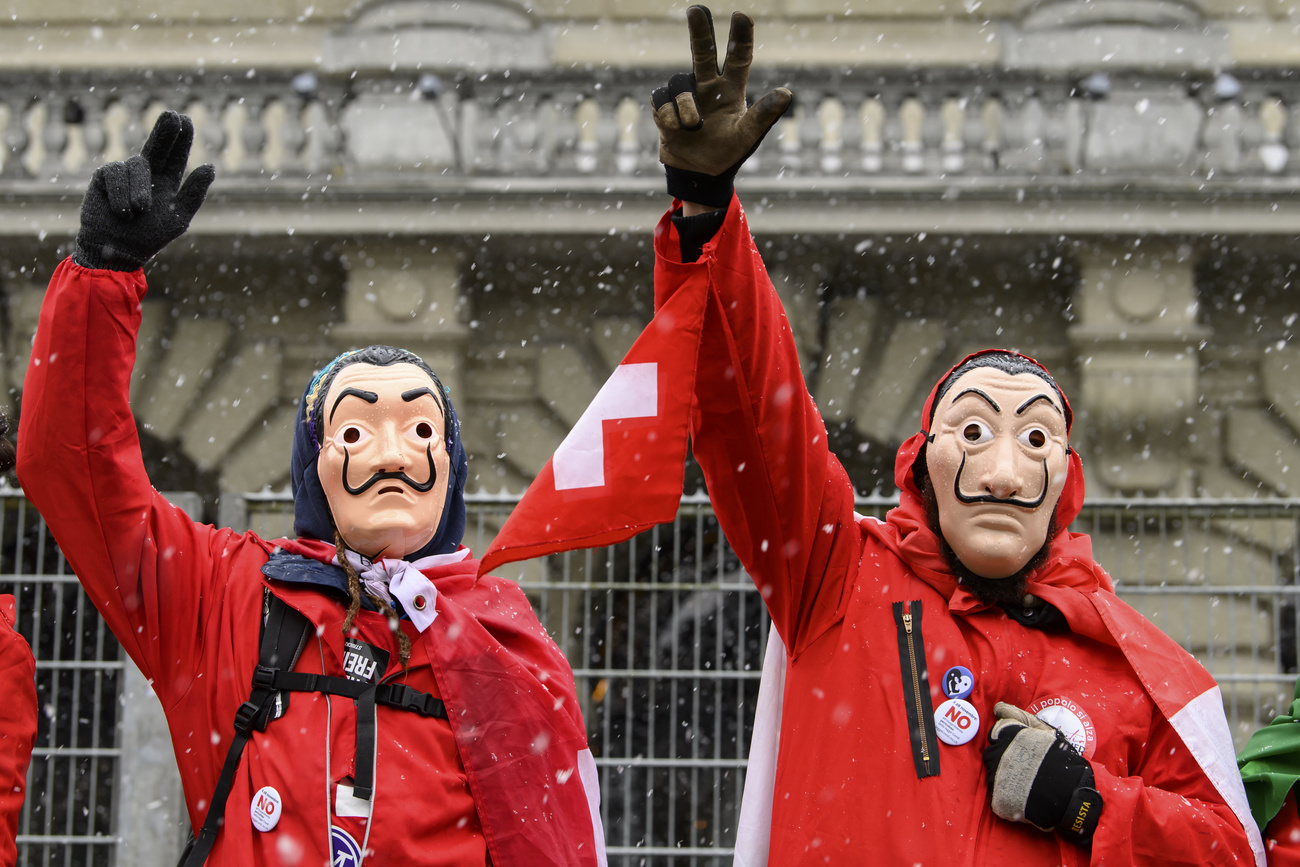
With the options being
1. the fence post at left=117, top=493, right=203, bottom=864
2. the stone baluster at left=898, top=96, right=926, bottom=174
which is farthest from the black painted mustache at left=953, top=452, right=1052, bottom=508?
the stone baluster at left=898, top=96, right=926, bottom=174

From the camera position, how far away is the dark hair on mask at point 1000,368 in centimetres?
283

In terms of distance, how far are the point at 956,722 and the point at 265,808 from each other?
4.08ft

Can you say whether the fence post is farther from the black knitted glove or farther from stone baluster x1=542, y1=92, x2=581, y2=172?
stone baluster x1=542, y1=92, x2=581, y2=172

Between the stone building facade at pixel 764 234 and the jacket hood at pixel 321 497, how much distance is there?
213 inches

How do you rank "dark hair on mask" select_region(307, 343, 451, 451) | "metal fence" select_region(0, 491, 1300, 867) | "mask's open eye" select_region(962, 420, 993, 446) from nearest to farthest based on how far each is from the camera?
"mask's open eye" select_region(962, 420, 993, 446) → "dark hair on mask" select_region(307, 343, 451, 451) → "metal fence" select_region(0, 491, 1300, 867)

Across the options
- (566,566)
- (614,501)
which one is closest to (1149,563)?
(566,566)

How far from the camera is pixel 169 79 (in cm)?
859

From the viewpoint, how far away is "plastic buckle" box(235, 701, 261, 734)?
8.20ft

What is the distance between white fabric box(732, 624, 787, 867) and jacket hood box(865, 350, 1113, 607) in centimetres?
31

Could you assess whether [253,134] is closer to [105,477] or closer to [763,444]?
[105,477]

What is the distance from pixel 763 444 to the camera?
8.05 feet

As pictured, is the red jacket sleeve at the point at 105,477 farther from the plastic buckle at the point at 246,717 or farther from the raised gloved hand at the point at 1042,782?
the raised gloved hand at the point at 1042,782

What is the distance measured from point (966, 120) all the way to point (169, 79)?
4.90 metres

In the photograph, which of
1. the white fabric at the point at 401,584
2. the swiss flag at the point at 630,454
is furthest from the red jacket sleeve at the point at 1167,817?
the white fabric at the point at 401,584
